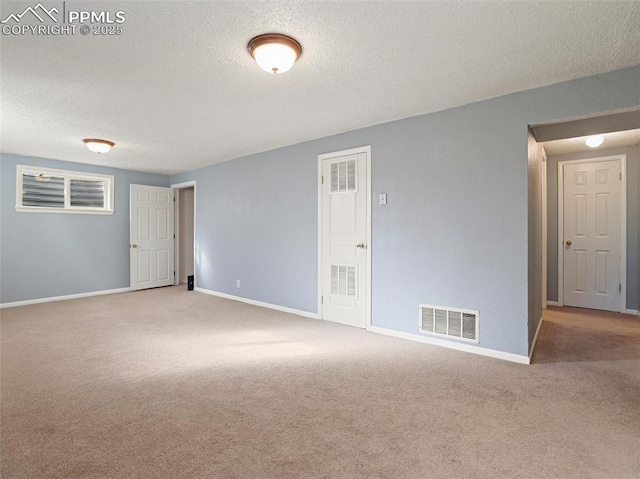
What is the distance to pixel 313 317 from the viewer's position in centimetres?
460

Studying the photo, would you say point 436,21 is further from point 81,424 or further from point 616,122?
point 81,424

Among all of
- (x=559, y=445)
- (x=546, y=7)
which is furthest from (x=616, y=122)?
(x=559, y=445)

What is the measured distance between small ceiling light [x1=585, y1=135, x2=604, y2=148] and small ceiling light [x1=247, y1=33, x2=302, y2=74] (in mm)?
4287

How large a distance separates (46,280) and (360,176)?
17.8 feet

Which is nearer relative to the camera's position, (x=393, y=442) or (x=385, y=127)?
(x=393, y=442)

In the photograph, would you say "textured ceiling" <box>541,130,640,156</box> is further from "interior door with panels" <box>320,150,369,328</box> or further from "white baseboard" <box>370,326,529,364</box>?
"white baseboard" <box>370,326,529,364</box>

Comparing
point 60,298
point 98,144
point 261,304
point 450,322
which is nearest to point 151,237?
point 60,298

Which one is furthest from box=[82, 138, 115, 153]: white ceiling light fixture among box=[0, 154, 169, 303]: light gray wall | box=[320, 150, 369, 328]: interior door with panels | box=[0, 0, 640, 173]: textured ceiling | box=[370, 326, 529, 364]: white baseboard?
box=[370, 326, 529, 364]: white baseboard

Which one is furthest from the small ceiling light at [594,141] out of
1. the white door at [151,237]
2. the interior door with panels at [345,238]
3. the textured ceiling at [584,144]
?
the white door at [151,237]

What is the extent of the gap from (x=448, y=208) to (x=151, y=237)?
5.96 meters

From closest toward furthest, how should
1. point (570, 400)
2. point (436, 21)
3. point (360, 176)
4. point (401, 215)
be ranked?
point (436, 21) → point (570, 400) → point (401, 215) → point (360, 176)

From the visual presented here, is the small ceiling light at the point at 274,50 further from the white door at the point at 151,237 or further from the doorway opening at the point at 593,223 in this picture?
the white door at the point at 151,237

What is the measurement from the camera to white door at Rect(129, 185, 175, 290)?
6719 mm

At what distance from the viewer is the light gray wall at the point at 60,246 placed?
5250 mm
